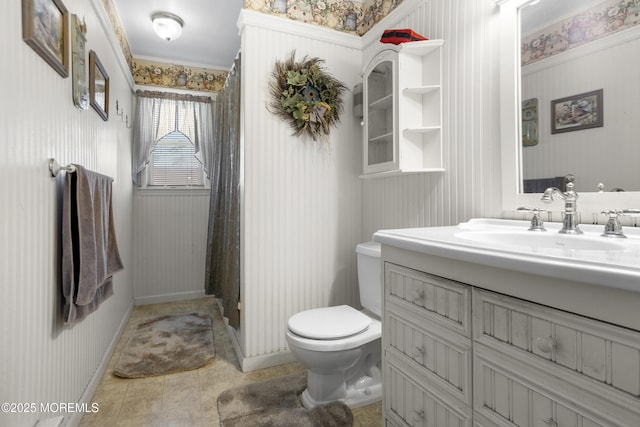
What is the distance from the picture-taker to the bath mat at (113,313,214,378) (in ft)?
6.86

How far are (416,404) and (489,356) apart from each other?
371mm

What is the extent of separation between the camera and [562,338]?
688 millimetres

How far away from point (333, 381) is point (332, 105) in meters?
1.73

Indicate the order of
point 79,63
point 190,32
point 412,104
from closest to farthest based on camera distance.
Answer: point 79,63, point 412,104, point 190,32

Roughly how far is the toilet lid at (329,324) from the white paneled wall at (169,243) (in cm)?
213

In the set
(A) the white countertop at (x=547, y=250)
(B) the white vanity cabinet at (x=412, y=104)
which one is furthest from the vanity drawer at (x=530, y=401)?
(B) the white vanity cabinet at (x=412, y=104)

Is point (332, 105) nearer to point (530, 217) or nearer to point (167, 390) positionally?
point (530, 217)

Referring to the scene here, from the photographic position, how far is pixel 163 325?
2801 millimetres

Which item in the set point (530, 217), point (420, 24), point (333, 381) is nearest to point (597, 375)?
point (530, 217)

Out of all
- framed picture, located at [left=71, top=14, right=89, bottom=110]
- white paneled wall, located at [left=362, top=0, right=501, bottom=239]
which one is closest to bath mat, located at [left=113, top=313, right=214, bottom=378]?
framed picture, located at [left=71, top=14, right=89, bottom=110]

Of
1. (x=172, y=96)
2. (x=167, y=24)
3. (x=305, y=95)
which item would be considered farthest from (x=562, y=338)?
(x=172, y=96)

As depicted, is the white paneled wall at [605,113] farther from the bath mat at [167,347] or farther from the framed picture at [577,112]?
the bath mat at [167,347]

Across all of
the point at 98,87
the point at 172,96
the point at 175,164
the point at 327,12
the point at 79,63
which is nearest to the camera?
the point at 79,63

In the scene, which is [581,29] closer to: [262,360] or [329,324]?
[329,324]
